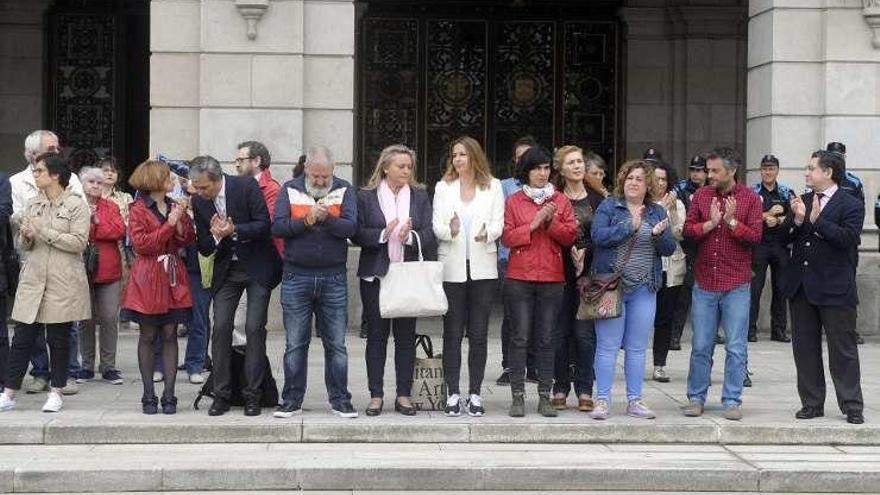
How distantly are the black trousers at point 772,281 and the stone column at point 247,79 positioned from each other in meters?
4.27

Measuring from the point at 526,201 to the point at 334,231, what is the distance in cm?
137

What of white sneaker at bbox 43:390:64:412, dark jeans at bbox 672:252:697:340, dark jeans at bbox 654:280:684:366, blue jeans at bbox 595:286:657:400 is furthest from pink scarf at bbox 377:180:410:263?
dark jeans at bbox 672:252:697:340

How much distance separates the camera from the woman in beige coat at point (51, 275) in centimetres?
1120

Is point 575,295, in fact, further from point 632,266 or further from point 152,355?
point 152,355

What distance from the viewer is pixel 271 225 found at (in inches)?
430

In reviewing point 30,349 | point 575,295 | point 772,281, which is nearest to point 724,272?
point 575,295

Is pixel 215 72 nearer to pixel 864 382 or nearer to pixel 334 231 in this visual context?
pixel 334 231

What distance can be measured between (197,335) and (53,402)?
2105mm

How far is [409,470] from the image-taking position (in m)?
9.52

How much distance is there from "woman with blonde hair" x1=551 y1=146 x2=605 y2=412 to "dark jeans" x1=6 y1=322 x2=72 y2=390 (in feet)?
11.4

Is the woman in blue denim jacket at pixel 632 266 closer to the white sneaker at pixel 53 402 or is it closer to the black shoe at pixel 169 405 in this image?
the black shoe at pixel 169 405

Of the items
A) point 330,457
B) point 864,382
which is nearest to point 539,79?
point 864,382

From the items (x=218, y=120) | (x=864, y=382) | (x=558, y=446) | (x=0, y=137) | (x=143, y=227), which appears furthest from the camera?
(x=0, y=137)

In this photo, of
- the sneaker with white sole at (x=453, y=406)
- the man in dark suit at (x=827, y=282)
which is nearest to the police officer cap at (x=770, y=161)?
the man in dark suit at (x=827, y=282)
